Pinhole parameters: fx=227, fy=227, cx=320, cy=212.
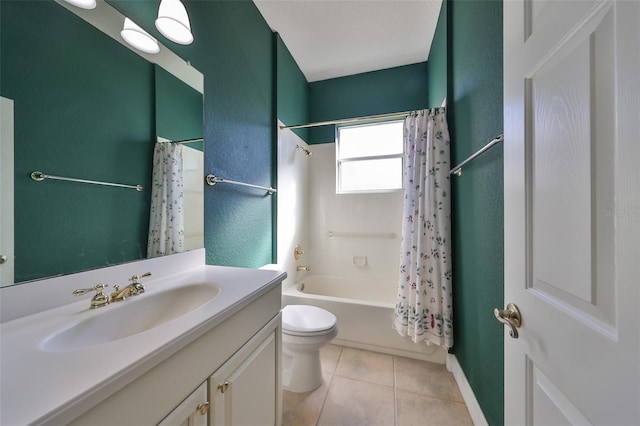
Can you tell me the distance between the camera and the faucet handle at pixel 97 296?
0.72 meters

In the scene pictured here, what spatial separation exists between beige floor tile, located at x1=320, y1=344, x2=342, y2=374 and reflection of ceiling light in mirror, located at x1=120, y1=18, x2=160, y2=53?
2.16 meters

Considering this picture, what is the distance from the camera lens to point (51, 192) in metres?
0.71

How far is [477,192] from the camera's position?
1.22 m

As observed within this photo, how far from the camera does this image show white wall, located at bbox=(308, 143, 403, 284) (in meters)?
2.52

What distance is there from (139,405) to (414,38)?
2.91 meters

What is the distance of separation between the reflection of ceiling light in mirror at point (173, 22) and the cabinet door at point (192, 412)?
140cm

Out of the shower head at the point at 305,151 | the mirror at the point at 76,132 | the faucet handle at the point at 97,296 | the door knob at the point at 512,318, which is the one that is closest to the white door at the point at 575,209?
the door knob at the point at 512,318

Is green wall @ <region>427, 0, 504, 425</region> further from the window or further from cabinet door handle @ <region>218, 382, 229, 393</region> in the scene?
cabinet door handle @ <region>218, 382, 229, 393</region>

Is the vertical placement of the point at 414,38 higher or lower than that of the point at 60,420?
higher

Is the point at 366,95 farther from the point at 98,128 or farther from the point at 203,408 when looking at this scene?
the point at 203,408

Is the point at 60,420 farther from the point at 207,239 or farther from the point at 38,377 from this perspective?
the point at 207,239

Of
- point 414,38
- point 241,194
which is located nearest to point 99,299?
point 241,194

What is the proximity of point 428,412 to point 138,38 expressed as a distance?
94.3 inches

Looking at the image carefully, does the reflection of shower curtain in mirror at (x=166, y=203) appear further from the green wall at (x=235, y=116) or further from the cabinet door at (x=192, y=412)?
the cabinet door at (x=192, y=412)
